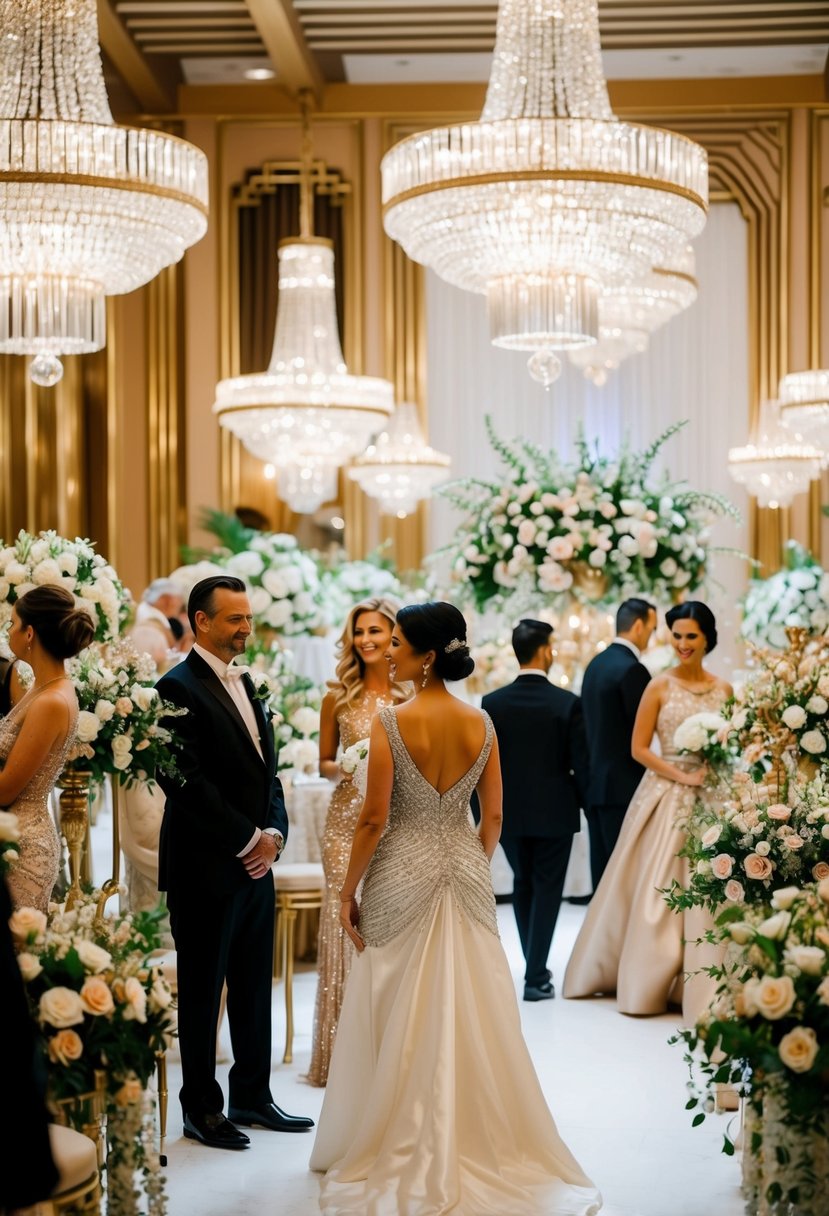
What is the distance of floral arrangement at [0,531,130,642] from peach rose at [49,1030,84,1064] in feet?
7.13

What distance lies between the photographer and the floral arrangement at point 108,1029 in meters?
3.38

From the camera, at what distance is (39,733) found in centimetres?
431

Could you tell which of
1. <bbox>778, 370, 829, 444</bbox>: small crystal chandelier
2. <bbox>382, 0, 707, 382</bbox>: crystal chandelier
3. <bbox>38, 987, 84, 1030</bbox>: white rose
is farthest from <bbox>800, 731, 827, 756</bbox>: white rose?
<bbox>778, 370, 829, 444</bbox>: small crystal chandelier

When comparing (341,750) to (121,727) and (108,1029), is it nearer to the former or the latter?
(121,727)

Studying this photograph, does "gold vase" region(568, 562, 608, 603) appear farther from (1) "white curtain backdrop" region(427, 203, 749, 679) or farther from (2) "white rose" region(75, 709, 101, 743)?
(2) "white rose" region(75, 709, 101, 743)

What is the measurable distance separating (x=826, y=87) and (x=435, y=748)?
31.6 feet

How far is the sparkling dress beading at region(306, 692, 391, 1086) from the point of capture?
5.61 meters

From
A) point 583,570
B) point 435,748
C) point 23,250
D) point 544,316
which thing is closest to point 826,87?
point 583,570

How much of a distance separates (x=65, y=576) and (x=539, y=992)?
9.84ft

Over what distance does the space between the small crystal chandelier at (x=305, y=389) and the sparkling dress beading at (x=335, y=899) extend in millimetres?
3123

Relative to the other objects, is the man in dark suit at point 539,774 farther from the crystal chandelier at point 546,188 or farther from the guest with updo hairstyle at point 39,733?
the guest with updo hairstyle at point 39,733

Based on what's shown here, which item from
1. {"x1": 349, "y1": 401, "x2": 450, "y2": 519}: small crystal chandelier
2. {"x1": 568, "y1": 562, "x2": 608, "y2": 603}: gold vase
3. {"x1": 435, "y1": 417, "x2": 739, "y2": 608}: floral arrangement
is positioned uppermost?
{"x1": 349, "y1": 401, "x2": 450, "y2": 519}: small crystal chandelier

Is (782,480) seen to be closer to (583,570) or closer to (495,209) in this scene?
(583,570)

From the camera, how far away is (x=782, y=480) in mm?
11242
